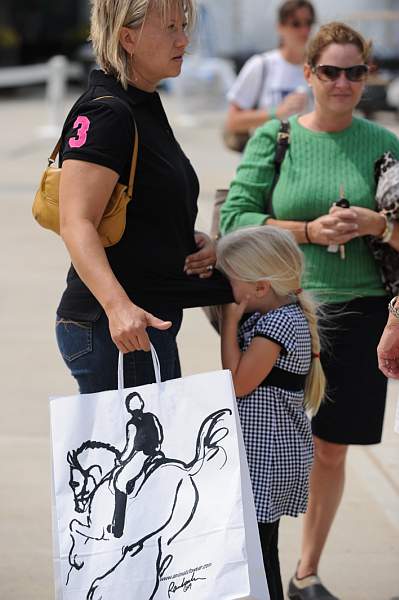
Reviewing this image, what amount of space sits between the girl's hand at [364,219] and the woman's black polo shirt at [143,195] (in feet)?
1.93

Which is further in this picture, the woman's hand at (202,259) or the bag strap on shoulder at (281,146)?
the bag strap on shoulder at (281,146)

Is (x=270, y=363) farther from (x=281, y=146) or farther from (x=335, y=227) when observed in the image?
(x=281, y=146)

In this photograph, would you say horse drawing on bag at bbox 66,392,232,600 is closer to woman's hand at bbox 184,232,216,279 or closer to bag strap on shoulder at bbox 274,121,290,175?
woman's hand at bbox 184,232,216,279

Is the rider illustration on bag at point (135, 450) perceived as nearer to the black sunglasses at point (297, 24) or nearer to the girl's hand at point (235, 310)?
the girl's hand at point (235, 310)

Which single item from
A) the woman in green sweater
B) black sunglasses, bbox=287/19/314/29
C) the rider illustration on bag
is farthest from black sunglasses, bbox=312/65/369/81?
black sunglasses, bbox=287/19/314/29

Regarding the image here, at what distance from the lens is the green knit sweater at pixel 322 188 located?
11.3 feet

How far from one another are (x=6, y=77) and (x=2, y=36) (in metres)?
13.2

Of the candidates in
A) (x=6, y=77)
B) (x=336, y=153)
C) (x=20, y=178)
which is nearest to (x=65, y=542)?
(x=336, y=153)

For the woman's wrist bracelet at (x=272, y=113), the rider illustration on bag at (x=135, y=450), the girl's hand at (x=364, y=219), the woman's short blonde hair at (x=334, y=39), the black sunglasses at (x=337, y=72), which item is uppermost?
the woman's short blonde hair at (x=334, y=39)

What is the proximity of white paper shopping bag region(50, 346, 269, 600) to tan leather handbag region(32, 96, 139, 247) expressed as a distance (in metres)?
0.42

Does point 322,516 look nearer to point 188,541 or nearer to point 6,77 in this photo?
point 188,541

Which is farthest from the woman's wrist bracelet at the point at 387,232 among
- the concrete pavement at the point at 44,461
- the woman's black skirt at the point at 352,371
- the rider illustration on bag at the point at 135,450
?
the rider illustration on bag at the point at 135,450

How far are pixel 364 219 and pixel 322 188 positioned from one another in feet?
0.61

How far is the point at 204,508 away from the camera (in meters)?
2.51
